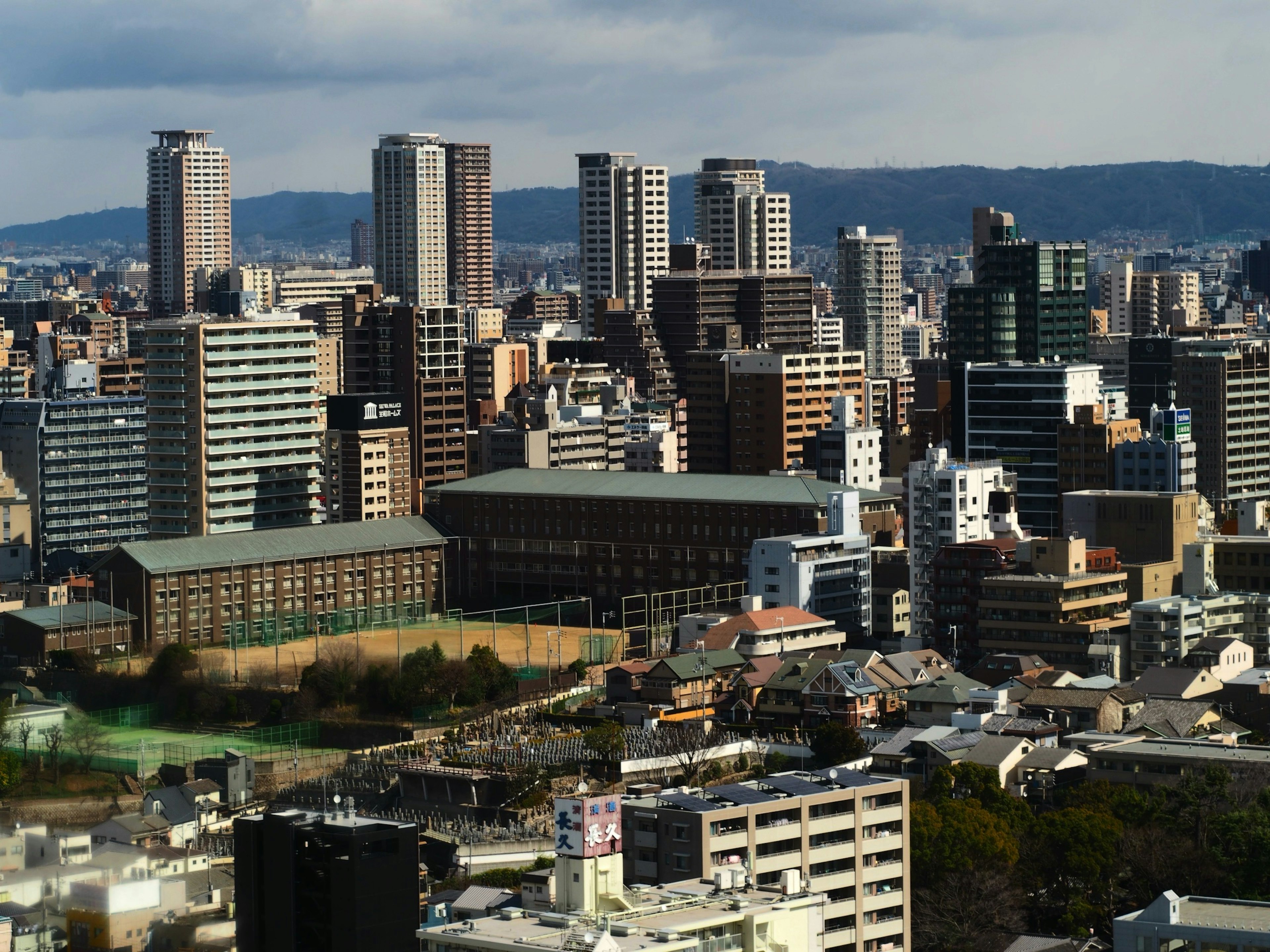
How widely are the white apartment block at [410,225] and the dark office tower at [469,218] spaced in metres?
9.05

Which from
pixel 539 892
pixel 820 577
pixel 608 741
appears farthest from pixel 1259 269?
pixel 539 892


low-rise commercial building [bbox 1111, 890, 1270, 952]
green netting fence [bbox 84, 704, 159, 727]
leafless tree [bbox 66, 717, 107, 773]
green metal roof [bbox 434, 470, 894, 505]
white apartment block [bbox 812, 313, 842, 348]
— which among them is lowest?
green netting fence [bbox 84, 704, 159, 727]

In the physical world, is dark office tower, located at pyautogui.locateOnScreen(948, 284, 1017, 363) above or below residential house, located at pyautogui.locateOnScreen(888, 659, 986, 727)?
above

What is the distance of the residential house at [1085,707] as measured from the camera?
3469 centimetres

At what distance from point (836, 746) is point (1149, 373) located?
39602 mm

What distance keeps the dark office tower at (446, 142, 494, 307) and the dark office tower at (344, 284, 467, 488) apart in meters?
65.4

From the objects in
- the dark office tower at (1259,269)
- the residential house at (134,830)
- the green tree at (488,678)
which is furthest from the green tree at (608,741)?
the dark office tower at (1259,269)

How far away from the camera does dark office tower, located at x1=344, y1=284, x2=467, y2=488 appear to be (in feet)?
203

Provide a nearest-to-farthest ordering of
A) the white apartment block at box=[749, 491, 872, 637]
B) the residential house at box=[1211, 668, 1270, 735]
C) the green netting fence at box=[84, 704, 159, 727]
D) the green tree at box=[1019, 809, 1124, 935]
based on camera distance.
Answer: the green tree at box=[1019, 809, 1124, 935] < the residential house at box=[1211, 668, 1270, 735] < the green netting fence at box=[84, 704, 159, 727] < the white apartment block at box=[749, 491, 872, 637]

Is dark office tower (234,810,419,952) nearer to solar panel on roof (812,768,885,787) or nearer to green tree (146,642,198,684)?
solar panel on roof (812,768,885,787)

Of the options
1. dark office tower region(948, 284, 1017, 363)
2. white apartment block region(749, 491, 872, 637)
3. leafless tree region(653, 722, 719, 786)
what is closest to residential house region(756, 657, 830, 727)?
leafless tree region(653, 722, 719, 786)

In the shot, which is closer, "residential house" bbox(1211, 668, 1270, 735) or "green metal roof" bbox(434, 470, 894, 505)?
"residential house" bbox(1211, 668, 1270, 735)

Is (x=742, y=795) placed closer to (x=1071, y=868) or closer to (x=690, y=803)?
(x=690, y=803)

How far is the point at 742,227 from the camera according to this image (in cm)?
10112
